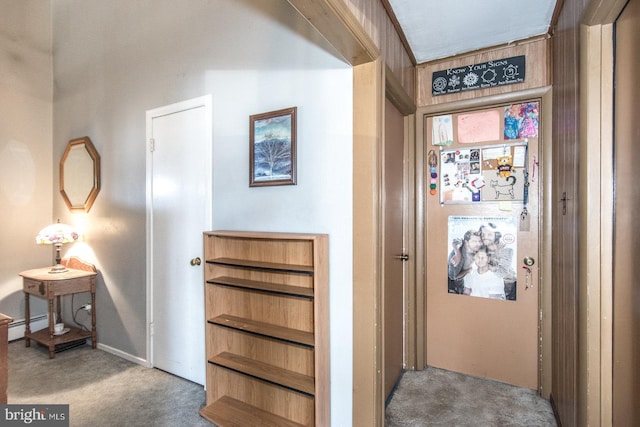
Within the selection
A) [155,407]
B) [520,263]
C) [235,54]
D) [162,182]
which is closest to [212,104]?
[235,54]

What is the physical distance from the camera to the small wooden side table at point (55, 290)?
8.92ft

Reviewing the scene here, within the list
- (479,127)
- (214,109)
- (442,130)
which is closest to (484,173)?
(479,127)

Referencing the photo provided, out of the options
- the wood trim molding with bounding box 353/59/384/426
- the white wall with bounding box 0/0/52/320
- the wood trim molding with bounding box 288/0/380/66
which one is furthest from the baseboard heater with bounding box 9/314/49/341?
the wood trim molding with bounding box 288/0/380/66

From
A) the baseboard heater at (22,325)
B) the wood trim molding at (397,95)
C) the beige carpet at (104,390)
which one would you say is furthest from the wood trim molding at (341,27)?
the baseboard heater at (22,325)

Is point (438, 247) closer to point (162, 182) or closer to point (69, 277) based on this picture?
point (162, 182)

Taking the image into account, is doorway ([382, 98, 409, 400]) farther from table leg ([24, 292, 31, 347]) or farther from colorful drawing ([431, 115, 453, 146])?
table leg ([24, 292, 31, 347])

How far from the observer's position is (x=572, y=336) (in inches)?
57.3

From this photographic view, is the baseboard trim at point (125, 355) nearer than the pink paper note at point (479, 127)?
No

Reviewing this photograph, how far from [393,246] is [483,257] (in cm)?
73

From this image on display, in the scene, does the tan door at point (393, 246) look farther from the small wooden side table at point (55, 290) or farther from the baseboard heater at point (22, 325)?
the baseboard heater at point (22, 325)

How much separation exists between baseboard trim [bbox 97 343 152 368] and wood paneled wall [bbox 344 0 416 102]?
2.96 meters

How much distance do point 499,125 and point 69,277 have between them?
12.6 ft

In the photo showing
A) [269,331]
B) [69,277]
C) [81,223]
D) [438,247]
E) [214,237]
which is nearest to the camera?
[269,331]

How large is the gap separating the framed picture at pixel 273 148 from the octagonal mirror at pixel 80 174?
6.43 ft
